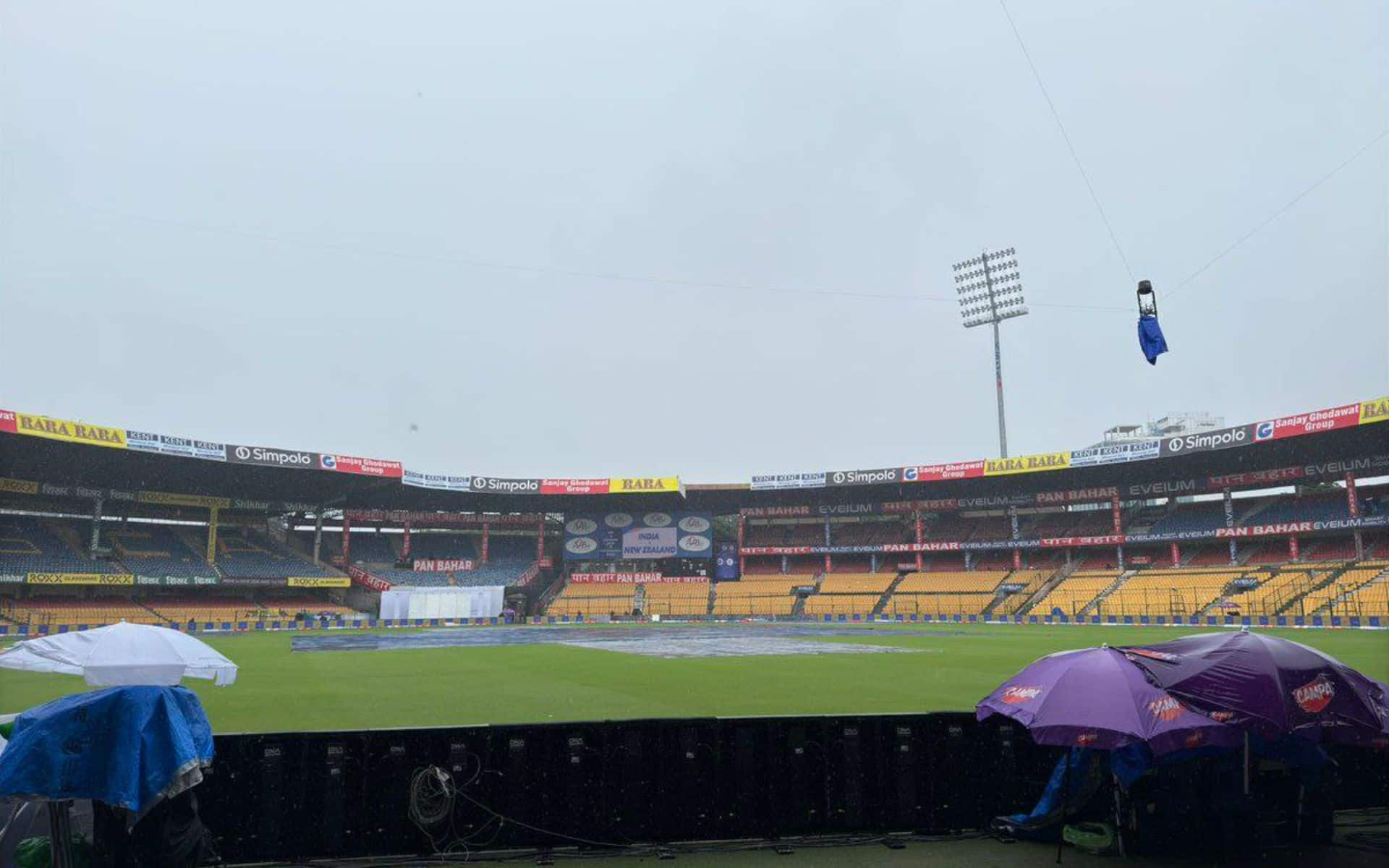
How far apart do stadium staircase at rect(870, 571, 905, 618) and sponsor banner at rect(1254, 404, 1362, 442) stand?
24.8 metres

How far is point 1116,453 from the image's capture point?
56469 millimetres

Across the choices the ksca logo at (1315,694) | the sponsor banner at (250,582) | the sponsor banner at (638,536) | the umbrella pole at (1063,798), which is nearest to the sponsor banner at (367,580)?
the sponsor banner at (250,582)

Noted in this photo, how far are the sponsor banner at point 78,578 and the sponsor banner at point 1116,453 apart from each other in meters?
59.5

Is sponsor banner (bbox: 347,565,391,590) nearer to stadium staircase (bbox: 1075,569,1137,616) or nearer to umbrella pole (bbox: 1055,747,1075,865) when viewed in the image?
stadium staircase (bbox: 1075,569,1137,616)

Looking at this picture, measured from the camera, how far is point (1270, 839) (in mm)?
7508

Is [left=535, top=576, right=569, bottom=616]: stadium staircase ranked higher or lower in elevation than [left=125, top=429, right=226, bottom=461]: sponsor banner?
lower

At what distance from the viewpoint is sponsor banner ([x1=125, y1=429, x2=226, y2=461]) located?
161 feet

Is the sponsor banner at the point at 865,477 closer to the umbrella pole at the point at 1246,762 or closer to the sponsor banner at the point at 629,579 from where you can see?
the sponsor banner at the point at 629,579

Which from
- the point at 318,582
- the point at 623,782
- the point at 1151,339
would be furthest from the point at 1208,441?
the point at 318,582

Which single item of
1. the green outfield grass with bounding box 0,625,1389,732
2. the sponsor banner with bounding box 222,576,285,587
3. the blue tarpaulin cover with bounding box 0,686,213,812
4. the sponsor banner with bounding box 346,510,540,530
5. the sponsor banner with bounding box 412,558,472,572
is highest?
the sponsor banner with bounding box 346,510,540,530

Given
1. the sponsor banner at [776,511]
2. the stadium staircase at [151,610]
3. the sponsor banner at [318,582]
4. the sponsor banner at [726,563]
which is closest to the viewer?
the stadium staircase at [151,610]

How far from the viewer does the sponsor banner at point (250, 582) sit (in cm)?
5794

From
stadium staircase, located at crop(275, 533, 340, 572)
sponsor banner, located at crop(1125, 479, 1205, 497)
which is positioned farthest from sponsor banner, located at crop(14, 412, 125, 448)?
sponsor banner, located at crop(1125, 479, 1205, 497)

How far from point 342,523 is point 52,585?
21415 mm
